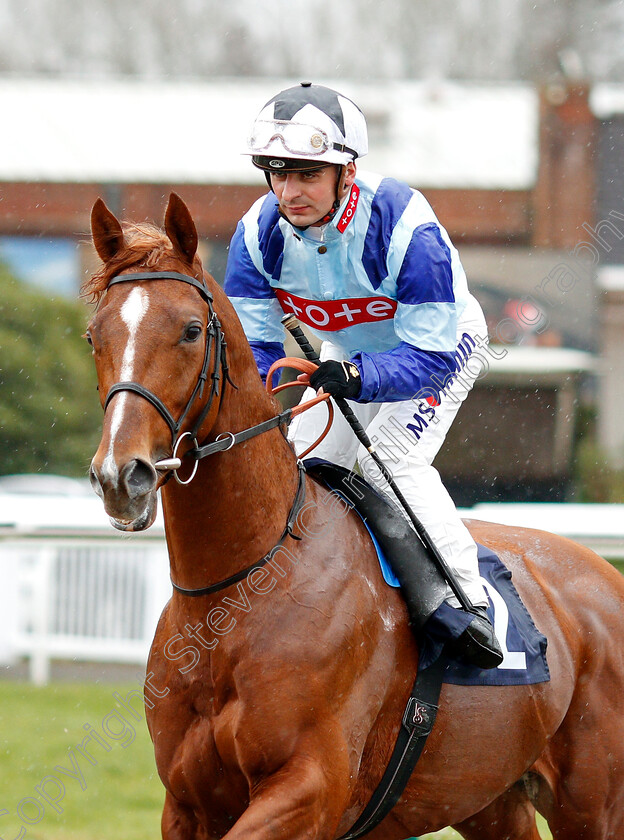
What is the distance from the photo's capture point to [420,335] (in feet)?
9.86

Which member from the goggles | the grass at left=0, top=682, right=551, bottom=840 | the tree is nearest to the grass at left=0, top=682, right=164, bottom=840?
the grass at left=0, top=682, right=551, bottom=840

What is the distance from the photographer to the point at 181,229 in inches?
104

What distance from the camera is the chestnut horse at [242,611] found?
7.99 ft

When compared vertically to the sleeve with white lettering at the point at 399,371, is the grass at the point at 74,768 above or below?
below

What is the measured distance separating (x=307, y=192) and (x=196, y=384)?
71 cm

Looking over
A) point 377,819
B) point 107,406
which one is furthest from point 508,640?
point 107,406

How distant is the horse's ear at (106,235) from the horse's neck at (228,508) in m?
0.45

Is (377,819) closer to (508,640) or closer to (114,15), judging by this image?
(508,640)

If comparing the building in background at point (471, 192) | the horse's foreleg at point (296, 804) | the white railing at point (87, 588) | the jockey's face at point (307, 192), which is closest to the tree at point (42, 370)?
the building in background at point (471, 192)

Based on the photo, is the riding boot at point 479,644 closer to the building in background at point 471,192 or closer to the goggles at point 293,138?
the goggles at point 293,138

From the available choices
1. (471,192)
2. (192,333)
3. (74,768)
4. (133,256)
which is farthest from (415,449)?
(471,192)

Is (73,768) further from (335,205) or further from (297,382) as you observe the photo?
(335,205)

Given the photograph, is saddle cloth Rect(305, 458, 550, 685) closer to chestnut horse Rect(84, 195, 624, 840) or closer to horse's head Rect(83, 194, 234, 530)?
chestnut horse Rect(84, 195, 624, 840)

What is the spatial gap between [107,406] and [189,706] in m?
0.86
